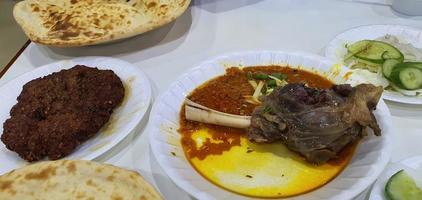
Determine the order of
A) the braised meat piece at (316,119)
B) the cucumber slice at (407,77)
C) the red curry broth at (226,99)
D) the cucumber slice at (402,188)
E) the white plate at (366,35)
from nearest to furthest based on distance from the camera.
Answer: the cucumber slice at (402,188) < the braised meat piece at (316,119) < the red curry broth at (226,99) < the cucumber slice at (407,77) < the white plate at (366,35)

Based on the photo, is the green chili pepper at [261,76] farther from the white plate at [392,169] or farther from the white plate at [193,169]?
the white plate at [392,169]

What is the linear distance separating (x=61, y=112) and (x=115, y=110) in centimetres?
22

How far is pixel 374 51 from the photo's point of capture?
1.90 metres

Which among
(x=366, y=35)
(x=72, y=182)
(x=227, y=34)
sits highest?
(x=366, y=35)

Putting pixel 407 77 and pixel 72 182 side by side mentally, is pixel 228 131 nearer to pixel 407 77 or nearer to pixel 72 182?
pixel 72 182

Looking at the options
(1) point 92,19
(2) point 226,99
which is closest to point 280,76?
(2) point 226,99

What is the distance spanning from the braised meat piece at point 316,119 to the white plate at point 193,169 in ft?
0.24

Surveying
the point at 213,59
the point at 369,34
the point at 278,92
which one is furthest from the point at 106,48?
the point at 369,34

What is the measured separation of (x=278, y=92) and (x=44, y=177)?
0.83 m

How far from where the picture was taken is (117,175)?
1364 millimetres

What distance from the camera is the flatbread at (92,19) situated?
2.04 m

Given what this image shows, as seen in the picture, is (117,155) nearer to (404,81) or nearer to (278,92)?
(278,92)

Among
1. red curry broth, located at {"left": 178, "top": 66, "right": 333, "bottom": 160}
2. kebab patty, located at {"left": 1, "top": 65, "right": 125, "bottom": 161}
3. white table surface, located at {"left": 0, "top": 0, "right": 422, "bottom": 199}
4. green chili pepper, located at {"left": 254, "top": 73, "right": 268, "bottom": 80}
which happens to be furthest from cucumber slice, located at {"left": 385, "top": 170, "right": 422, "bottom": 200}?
kebab patty, located at {"left": 1, "top": 65, "right": 125, "bottom": 161}

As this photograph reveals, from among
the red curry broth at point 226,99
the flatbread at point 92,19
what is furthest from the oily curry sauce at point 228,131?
the flatbread at point 92,19
